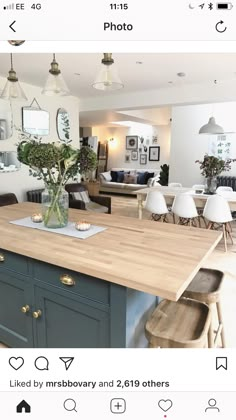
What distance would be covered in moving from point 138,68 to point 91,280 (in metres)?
3.39

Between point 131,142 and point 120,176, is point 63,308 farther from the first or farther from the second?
point 131,142

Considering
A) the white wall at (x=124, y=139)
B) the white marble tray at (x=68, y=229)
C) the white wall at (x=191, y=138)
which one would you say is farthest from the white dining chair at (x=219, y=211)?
the white wall at (x=124, y=139)

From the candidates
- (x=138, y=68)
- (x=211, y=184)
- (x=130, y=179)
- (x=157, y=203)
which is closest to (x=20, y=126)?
(x=138, y=68)

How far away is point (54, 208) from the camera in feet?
5.47

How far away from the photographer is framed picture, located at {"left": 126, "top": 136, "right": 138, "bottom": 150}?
379 inches

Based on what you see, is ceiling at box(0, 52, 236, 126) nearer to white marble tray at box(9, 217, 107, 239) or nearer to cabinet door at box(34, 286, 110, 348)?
white marble tray at box(9, 217, 107, 239)

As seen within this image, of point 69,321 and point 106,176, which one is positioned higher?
point 106,176

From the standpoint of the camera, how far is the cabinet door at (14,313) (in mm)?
1448

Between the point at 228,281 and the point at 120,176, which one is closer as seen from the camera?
the point at 228,281
